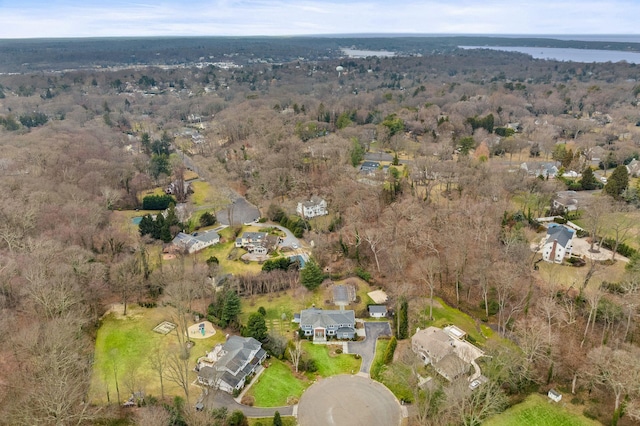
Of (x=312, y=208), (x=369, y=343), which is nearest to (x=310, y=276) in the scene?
(x=369, y=343)

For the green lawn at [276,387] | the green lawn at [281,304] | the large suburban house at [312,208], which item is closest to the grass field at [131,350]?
the green lawn at [276,387]

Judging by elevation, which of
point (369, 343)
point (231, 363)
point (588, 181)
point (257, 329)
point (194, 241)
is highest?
point (588, 181)

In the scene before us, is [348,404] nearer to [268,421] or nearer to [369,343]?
[268,421]

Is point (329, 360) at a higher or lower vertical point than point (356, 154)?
lower

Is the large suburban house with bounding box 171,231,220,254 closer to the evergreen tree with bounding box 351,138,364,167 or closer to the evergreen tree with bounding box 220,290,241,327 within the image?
the evergreen tree with bounding box 220,290,241,327

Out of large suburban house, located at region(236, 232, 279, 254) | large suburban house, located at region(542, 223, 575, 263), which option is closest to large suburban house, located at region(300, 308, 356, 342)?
large suburban house, located at region(236, 232, 279, 254)
